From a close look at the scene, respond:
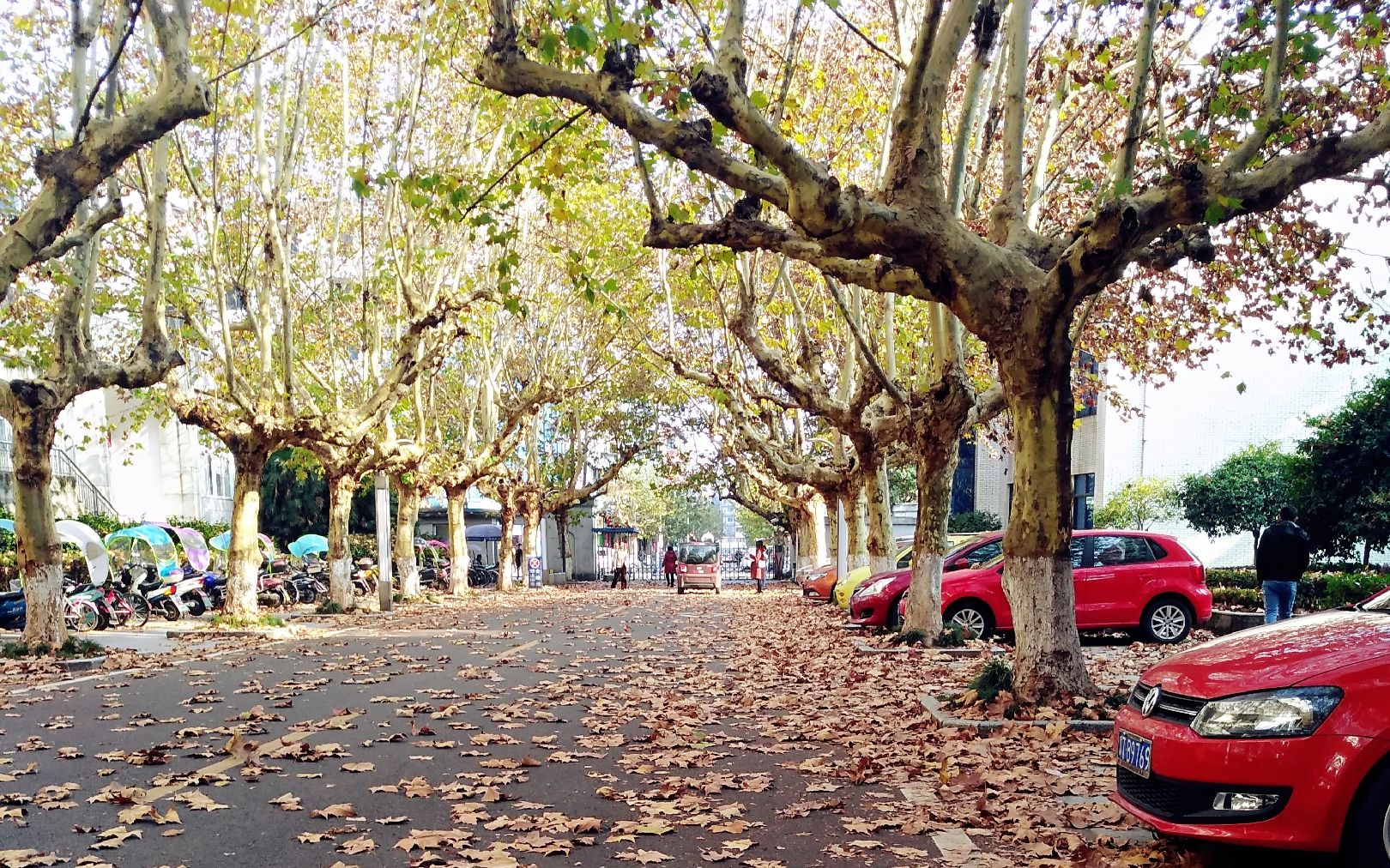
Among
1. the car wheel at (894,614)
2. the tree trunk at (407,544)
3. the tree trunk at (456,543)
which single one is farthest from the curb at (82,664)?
the tree trunk at (456,543)

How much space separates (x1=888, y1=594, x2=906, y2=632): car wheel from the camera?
678 inches

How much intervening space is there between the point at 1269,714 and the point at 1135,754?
2.48ft

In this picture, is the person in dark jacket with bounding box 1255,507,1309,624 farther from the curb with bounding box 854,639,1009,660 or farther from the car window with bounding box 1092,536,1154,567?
the curb with bounding box 854,639,1009,660

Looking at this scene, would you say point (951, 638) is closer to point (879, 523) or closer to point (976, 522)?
point (879, 523)

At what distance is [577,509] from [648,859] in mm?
57769

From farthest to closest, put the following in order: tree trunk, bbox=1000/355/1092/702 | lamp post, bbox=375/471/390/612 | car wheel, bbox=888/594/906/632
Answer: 1. lamp post, bbox=375/471/390/612
2. car wheel, bbox=888/594/906/632
3. tree trunk, bbox=1000/355/1092/702

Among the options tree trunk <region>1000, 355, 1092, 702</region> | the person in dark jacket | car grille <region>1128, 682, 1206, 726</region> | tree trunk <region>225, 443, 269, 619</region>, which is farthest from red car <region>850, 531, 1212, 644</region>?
tree trunk <region>225, 443, 269, 619</region>

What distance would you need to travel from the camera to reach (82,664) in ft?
44.7

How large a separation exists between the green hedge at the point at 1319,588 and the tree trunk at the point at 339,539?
17.5m

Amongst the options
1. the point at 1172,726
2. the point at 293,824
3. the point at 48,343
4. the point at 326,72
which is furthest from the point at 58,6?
the point at 1172,726

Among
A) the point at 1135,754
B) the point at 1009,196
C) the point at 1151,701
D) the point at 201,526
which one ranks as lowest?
the point at 201,526

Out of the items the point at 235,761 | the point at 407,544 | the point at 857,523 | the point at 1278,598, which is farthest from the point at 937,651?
the point at 407,544

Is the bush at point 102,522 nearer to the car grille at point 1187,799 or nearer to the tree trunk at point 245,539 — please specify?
the tree trunk at point 245,539

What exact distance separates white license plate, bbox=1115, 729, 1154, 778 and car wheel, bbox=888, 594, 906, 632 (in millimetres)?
12022
